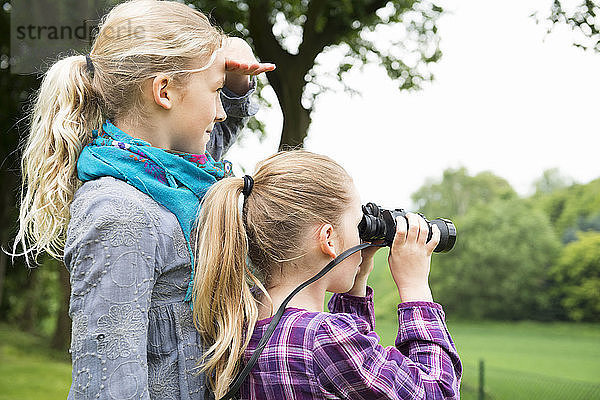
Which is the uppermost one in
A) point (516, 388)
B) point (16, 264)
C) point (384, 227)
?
point (384, 227)

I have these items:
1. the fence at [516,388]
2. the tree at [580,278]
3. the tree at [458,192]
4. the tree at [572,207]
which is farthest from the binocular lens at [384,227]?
the tree at [572,207]

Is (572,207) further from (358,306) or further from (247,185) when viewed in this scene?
(247,185)

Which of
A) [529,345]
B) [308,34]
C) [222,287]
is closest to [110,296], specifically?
[222,287]

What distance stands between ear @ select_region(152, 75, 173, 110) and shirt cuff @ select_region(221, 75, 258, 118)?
39 centimetres

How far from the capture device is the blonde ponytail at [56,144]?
1.49 metres

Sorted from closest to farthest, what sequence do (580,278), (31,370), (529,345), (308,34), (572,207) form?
1. (308,34)
2. (31,370)
3. (529,345)
4. (580,278)
5. (572,207)

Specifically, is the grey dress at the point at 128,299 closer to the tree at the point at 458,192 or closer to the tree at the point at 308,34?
the tree at the point at 308,34

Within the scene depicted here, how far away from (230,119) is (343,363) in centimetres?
87

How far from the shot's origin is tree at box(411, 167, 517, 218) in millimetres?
16750

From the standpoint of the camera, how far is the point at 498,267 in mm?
18141

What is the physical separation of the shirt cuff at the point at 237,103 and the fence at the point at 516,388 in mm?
6582

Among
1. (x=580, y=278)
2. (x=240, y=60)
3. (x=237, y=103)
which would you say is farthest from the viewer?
(x=580, y=278)

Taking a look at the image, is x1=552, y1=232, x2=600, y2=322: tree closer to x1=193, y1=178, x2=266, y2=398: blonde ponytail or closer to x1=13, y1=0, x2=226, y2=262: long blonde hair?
x1=193, y1=178, x2=266, y2=398: blonde ponytail

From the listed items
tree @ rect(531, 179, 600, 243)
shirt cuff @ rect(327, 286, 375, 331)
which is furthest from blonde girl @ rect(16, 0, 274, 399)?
tree @ rect(531, 179, 600, 243)
